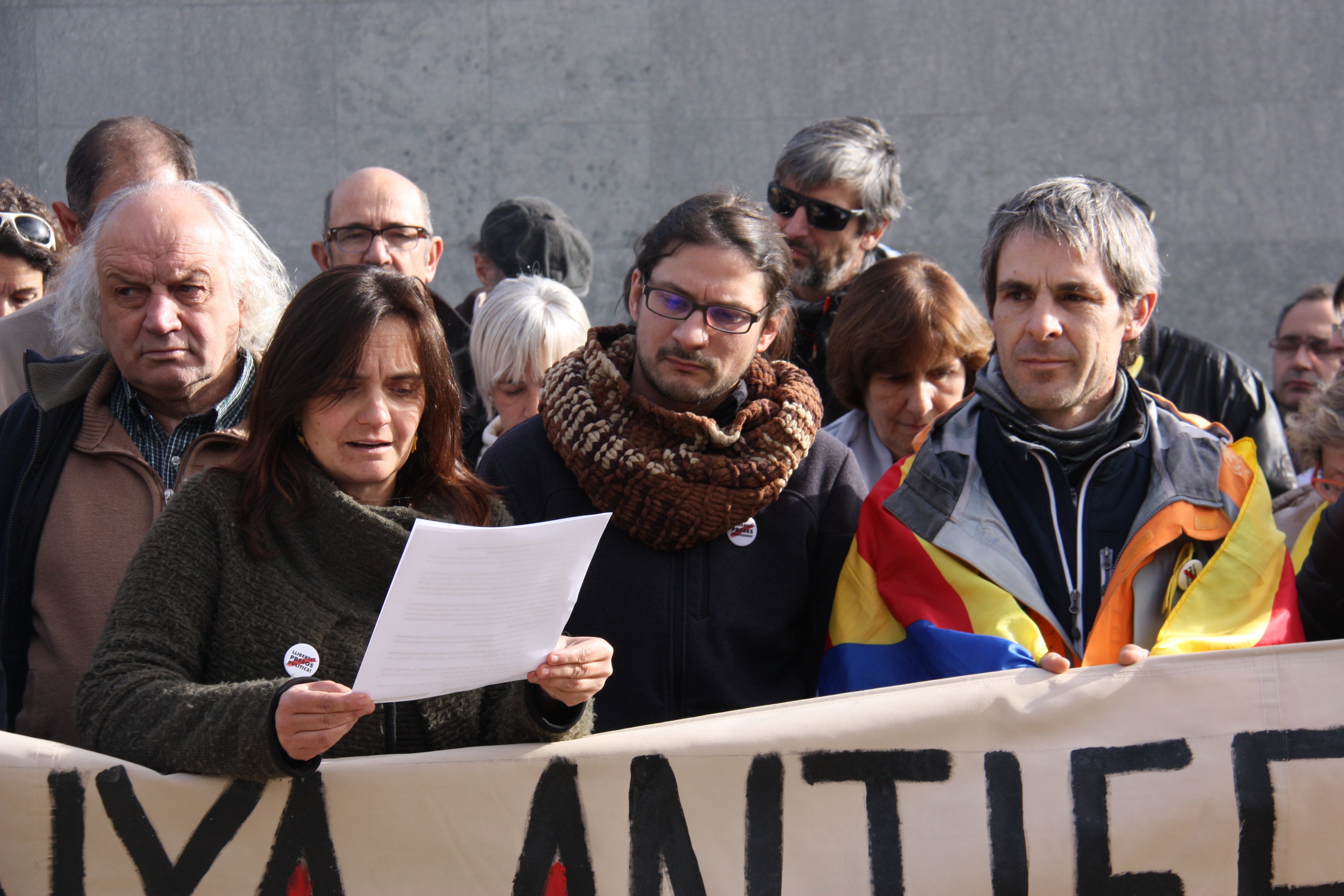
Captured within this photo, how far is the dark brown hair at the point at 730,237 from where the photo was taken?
8.82ft

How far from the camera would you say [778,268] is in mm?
2752

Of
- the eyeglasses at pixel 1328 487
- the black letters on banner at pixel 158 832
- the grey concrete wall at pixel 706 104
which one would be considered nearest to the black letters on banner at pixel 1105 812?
the eyeglasses at pixel 1328 487

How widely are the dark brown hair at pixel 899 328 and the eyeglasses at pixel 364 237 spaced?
1595mm

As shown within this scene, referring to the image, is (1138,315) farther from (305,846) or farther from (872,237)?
(305,846)

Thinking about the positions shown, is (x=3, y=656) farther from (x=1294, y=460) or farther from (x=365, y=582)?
(x=1294, y=460)

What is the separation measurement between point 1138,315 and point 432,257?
247cm

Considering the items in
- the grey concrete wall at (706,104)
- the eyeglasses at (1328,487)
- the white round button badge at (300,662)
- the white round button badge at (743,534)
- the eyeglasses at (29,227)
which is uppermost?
the grey concrete wall at (706,104)

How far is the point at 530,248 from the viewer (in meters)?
4.66

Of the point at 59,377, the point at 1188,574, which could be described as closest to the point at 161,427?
the point at 59,377

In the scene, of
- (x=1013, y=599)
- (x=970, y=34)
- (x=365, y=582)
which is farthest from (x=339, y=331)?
(x=970, y=34)

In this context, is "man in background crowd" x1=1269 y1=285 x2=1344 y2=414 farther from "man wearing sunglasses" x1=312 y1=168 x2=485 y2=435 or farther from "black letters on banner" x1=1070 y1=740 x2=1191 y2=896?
"man wearing sunglasses" x1=312 y1=168 x2=485 y2=435

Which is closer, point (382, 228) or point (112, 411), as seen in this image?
point (112, 411)

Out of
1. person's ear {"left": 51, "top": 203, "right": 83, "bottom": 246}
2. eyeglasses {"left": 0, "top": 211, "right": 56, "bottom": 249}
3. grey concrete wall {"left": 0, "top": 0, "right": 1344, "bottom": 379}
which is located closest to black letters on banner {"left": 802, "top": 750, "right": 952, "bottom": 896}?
person's ear {"left": 51, "top": 203, "right": 83, "bottom": 246}

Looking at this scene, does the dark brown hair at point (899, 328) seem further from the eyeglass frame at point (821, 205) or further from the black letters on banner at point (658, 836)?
the black letters on banner at point (658, 836)
